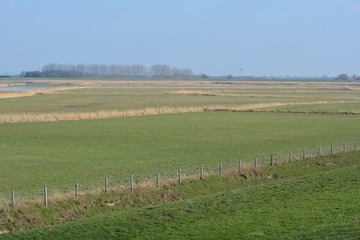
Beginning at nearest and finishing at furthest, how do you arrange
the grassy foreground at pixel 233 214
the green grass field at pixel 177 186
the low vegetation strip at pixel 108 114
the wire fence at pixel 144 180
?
1. the grassy foreground at pixel 233 214
2. the green grass field at pixel 177 186
3. the wire fence at pixel 144 180
4. the low vegetation strip at pixel 108 114

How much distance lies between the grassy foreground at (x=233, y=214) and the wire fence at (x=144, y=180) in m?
0.68

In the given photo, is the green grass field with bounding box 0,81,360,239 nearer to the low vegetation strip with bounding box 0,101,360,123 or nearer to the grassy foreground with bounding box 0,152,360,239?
the grassy foreground with bounding box 0,152,360,239

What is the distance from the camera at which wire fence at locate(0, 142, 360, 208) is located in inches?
933

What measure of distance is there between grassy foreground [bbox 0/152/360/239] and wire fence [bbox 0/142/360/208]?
26.9 inches

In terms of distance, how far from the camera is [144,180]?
28250mm

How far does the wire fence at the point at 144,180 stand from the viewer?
77.8 ft

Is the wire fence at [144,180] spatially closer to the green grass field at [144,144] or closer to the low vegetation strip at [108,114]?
the green grass field at [144,144]

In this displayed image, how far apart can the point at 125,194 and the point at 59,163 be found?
10.2 meters

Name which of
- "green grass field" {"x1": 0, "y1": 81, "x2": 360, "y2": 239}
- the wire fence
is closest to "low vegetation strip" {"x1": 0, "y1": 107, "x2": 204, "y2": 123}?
"green grass field" {"x1": 0, "y1": 81, "x2": 360, "y2": 239}

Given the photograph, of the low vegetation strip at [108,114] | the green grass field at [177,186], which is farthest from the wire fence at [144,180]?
the low vegetation strip at [108,114]

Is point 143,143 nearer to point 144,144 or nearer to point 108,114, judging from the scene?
point 144,144

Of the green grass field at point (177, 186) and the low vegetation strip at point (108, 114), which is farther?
the low vegetation strip at point (108, 114)

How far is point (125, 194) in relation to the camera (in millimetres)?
25359

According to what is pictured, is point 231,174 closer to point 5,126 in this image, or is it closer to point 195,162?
point 195,162
